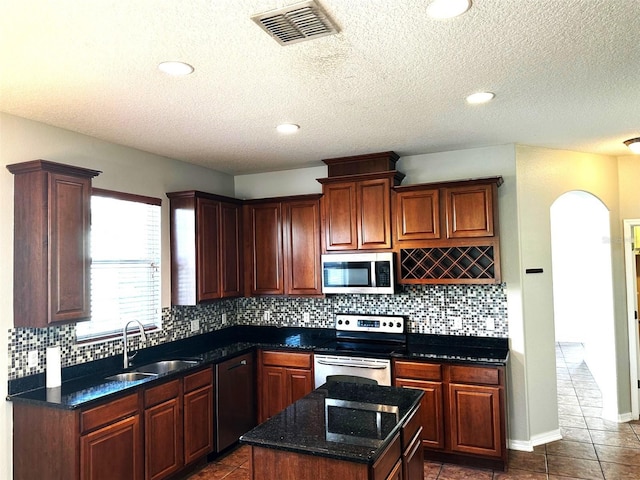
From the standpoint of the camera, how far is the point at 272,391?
14.1 feet

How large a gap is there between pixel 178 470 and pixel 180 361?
832 millimetres

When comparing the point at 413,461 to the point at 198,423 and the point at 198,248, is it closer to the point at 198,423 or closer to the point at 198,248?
the point at 198,423

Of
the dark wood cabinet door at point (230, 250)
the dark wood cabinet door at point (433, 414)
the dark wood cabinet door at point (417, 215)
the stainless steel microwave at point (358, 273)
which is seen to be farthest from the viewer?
the dark wood cabinet door at point (230, 250)

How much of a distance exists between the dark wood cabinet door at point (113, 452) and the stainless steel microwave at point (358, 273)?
2017 mm

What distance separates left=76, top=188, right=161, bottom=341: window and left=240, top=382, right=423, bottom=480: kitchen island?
1940mm

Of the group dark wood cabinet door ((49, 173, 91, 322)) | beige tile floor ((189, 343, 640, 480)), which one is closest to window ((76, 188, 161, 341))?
dark wood cabinet door ((49, 173, 91, 322))

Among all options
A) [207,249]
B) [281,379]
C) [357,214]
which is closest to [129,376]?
[207,249]

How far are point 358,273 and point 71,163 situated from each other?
2.49 meters

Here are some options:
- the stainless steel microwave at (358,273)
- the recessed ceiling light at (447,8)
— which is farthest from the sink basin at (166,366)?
the recessed ceiling light at (447,8)

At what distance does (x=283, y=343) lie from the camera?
4.38m

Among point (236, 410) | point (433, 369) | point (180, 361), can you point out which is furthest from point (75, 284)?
point (433, 369)

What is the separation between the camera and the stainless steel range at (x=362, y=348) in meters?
3.87

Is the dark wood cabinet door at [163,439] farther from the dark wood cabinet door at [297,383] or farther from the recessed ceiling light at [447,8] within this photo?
the recessed ceiling light at [447,8]

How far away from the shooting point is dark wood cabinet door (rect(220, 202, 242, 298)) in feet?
14.6
